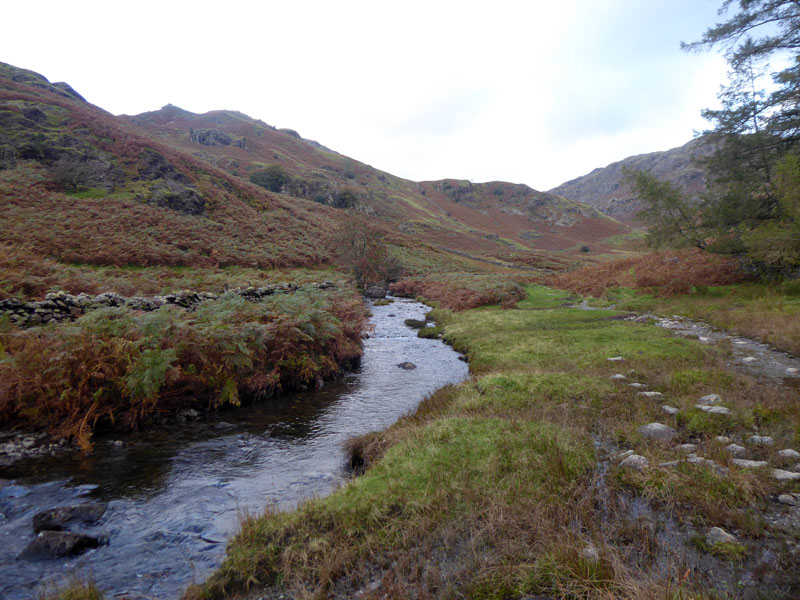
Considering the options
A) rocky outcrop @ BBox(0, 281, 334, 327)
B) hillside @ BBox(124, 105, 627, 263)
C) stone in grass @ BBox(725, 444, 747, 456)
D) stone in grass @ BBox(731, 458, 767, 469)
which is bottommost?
stone in grass @ BBox(725, 444, 747, 456)

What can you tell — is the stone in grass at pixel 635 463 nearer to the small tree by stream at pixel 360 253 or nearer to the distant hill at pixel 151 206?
the distant hill at pixel 151 206

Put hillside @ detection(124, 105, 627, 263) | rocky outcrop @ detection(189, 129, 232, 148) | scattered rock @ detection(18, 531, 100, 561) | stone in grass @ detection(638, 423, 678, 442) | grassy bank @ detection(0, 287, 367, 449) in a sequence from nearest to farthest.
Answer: scattered rock @ detection(18, 531, 100, 561) → stone in grass @ detection(638, 423, 678, 442) → grassy bank @ detection(0, 287, 367, 449) → hillside @ detection(124, 105, 627, 263) → rocky outcrop @ detection(189, 129, 232, 148)

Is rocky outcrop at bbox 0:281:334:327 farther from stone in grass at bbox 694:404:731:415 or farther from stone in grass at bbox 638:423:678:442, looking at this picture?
stone in grass at bbox 694:404:731:415

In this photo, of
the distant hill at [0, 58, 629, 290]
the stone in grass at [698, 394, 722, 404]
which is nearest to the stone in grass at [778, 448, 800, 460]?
the stone in grass at [698, 394, 722, 404]

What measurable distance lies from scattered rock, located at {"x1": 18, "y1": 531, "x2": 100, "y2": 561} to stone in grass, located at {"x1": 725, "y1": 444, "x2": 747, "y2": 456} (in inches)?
402

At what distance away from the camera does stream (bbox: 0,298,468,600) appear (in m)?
5.07

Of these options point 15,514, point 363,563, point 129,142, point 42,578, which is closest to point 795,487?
point 363,563

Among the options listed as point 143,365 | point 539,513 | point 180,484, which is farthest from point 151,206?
point 539,513

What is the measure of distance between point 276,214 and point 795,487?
2201 inches

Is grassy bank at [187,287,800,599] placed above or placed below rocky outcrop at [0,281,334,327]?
below

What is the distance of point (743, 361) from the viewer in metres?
11.5

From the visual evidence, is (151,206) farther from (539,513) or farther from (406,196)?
(406,196)

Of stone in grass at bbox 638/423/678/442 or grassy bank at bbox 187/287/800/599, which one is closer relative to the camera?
grassy bank at bbox 187/287/800/599

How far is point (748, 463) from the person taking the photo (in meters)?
5.73
